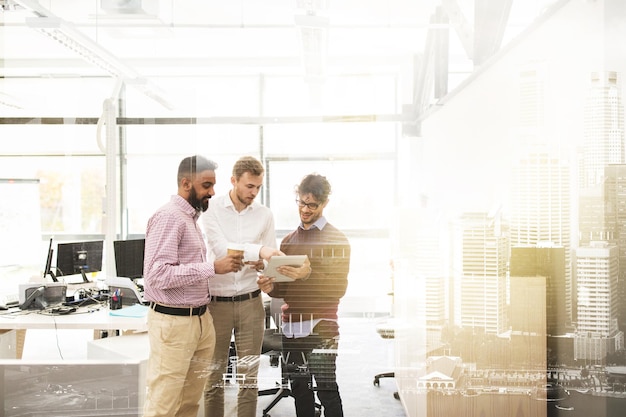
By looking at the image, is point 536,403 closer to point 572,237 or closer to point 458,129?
point 572,237

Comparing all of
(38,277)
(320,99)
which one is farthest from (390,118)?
(38,277)

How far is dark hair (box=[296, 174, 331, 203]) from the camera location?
9.61 ft

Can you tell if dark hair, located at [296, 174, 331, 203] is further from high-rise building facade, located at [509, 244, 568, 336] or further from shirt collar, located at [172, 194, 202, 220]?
high-rise building facade, located at [509, 244, 568, 336]

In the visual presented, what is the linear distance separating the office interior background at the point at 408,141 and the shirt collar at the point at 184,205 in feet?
1.06

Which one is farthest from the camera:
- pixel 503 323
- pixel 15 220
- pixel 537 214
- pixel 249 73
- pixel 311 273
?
pixel 15 220

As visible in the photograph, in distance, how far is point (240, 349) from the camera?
2.71 m

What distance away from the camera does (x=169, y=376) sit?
224 centimetres

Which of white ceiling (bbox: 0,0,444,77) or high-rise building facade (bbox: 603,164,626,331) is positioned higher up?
white ceiling (bbox: 0,0,444,77)

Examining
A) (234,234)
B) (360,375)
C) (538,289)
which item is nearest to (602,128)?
(538,289)

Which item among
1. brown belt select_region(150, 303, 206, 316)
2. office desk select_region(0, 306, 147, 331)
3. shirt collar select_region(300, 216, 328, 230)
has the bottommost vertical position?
office desk select_region(0, 306, 147, 331)

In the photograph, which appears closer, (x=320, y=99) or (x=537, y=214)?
(x=537, y=214)

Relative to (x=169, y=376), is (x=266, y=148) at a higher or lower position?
higher

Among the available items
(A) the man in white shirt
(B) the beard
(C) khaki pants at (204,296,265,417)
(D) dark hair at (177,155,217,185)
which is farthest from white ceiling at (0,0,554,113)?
(C) khaki pants at (204,296,265,417)

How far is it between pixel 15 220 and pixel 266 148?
→ 280 cm
